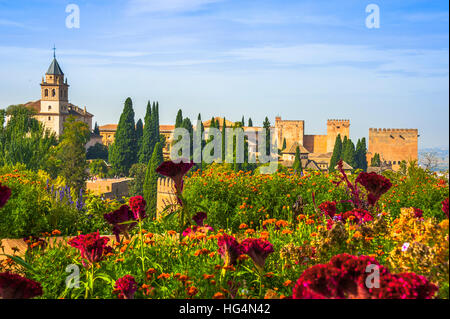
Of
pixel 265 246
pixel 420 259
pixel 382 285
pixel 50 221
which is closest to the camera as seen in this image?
pixel 382 285

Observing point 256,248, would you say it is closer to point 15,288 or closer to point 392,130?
point 15,288

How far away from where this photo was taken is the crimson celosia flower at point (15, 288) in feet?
7.05

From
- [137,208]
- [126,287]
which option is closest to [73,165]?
[137,208]

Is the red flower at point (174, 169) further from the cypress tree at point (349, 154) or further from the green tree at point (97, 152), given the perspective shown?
the green tree at point (97, 152)

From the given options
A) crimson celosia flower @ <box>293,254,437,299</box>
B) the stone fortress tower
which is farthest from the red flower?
the stone fortress tower

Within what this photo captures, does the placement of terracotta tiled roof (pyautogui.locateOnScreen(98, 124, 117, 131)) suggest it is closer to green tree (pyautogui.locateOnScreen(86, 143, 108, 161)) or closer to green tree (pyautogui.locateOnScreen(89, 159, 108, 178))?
green tree (pyautogui.locateOnScreen(86, 143, 108, 161))

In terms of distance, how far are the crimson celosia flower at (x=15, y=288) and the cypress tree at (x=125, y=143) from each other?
49.2 m

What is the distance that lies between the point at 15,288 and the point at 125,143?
164 feet

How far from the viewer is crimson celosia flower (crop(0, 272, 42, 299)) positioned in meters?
2.15

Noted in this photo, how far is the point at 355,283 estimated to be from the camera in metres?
1.89
